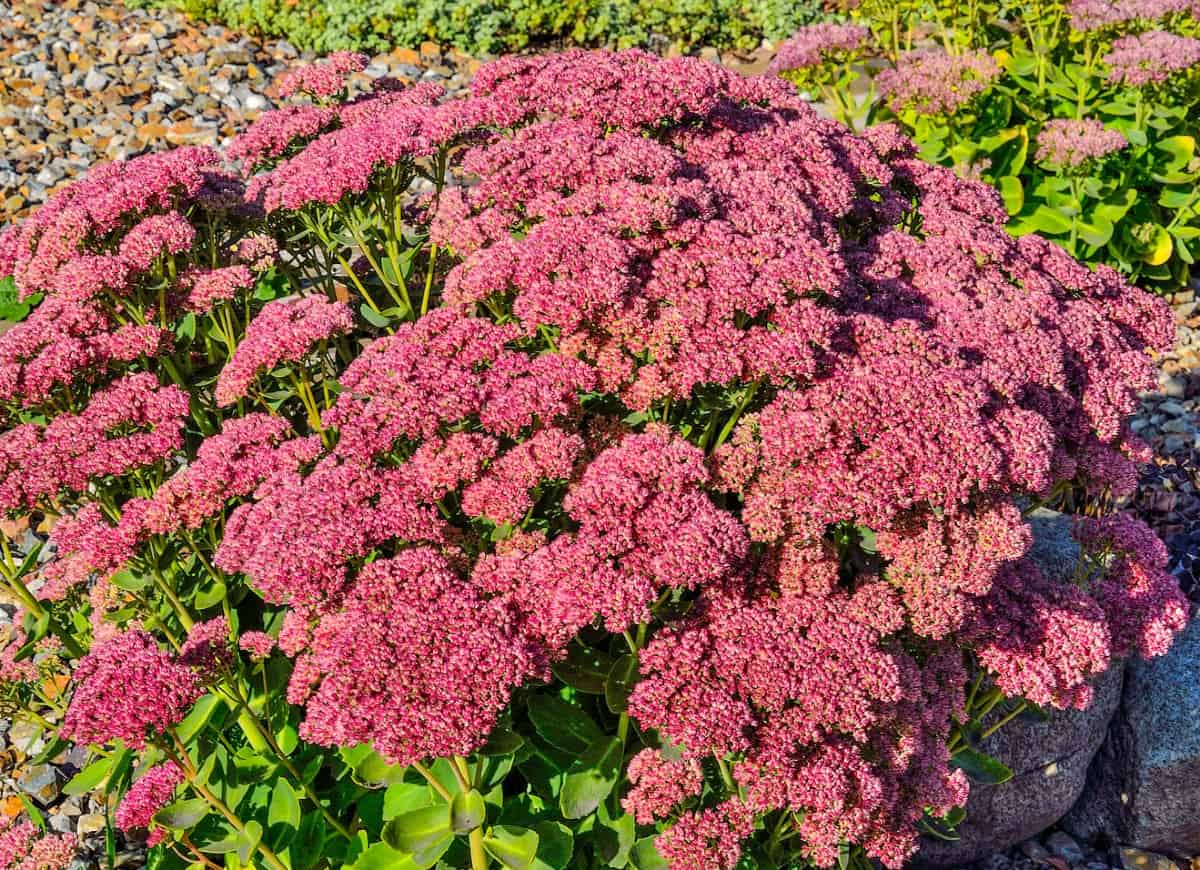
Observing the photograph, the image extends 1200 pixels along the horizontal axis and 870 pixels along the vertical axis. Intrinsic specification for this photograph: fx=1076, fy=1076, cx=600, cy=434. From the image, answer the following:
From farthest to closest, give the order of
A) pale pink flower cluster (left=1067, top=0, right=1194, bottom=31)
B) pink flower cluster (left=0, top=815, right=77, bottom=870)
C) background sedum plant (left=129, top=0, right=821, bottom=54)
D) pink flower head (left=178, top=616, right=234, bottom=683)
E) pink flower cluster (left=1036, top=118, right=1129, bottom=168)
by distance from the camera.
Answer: background sedum plant (left=129, top=0, right=821, bottom=54), pale pink flower cluster (left=1067, top=0, right=1194, bottom=31), pink flower cluster (left=1036, top=118, right=1129, bottom=168), pink flower cluster (left=0, top=815, right=77, bottom=870), pink flower head (left=178, top=616, right=234, bottom=683)

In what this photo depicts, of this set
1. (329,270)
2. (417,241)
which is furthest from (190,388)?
(417,241)

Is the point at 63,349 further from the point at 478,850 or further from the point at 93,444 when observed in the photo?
the point at 478,850

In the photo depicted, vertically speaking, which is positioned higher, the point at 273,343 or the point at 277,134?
the point at 277,134

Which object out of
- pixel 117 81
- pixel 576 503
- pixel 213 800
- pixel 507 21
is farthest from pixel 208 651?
pixel 507 21

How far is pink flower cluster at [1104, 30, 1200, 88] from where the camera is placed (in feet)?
19.2

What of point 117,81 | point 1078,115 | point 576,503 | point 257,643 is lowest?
point 1078,115

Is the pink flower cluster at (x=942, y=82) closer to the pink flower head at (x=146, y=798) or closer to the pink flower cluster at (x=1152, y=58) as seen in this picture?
the pink flower cluster at (x=1152, y=58)

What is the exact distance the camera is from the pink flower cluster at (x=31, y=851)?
304cm

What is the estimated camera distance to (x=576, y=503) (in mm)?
2654

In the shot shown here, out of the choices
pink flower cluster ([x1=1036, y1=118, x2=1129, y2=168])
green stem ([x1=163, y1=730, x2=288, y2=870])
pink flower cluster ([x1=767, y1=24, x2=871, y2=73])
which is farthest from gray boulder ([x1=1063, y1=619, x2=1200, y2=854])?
pink flower cluster ([x1=767, y1=24, x2=871, y2=73])

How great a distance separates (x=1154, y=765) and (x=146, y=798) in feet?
11.6

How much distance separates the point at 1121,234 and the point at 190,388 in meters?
5.45

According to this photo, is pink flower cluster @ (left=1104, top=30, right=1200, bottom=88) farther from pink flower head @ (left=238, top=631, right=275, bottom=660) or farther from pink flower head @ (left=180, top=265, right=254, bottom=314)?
pink flower head @ (left=238, top=631, right=275, bottom=660)

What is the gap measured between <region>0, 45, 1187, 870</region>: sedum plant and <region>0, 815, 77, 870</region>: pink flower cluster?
0.20m
